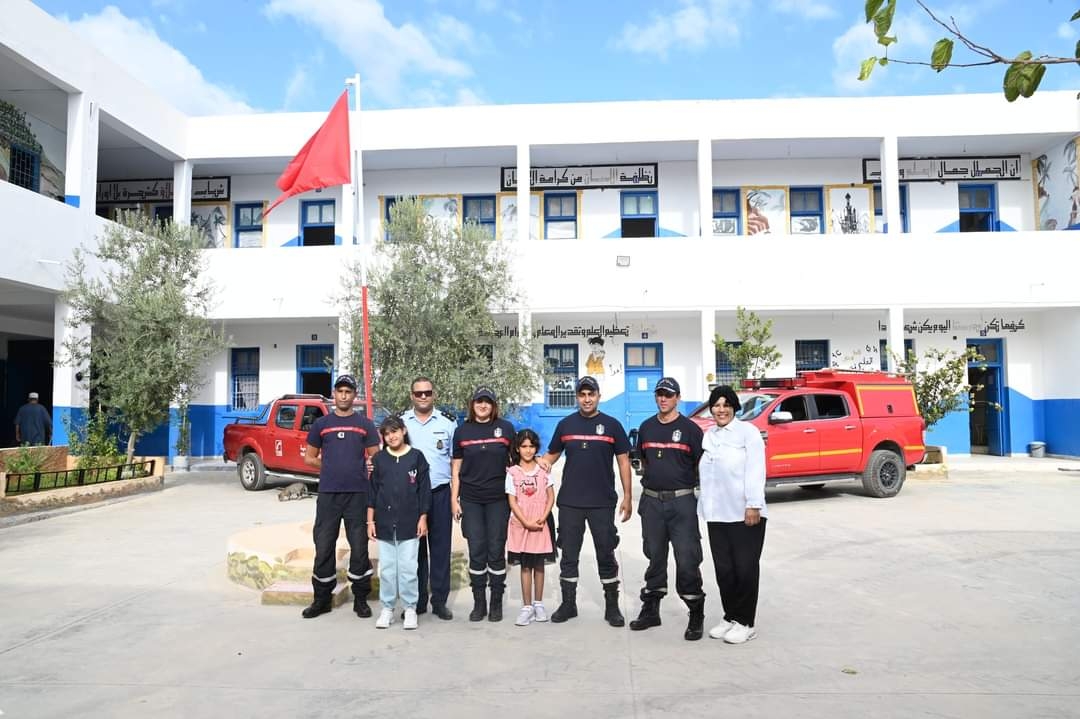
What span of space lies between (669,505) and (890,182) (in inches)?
576

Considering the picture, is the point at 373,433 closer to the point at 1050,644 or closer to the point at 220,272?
the point at 1050,644

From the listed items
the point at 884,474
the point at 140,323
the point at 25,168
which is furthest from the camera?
the point at 25,168

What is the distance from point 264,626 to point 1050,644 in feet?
18.1

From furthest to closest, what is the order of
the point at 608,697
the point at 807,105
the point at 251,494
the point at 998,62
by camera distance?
the point at 807,105 → the point at 251,494 → the point at 608,697 → the point at 998,62

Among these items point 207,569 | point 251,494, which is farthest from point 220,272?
point 207,569

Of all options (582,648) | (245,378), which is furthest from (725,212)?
(582,648)

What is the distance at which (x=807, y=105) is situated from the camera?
1766 cm

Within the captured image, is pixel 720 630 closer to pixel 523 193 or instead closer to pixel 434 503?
pixel 434 503

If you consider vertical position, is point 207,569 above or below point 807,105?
below

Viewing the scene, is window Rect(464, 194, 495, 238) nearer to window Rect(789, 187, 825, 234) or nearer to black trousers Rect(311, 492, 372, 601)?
window Rect(789, 187, 825, 234)

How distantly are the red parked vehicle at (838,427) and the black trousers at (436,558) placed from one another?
21.1 ft

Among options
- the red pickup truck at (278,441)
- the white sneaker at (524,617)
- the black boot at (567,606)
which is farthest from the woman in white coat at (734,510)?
the red pickup truck at (278,441)

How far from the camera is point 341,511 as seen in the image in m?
6.05

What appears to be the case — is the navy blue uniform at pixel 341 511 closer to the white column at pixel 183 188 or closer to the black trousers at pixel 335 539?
the black trousers at pixel 335 539
